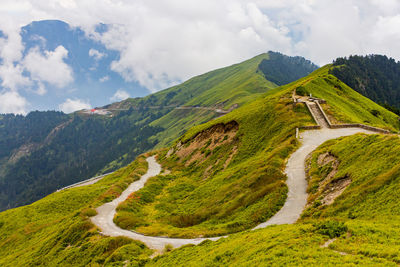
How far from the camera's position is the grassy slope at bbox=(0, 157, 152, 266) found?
28.4 metres

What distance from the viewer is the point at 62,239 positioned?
3700 centimetres

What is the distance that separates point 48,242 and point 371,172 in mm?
44835

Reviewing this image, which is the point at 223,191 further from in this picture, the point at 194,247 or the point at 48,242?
the point at 48,242

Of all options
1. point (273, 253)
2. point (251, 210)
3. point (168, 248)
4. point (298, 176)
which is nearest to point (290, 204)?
point (251, 210)

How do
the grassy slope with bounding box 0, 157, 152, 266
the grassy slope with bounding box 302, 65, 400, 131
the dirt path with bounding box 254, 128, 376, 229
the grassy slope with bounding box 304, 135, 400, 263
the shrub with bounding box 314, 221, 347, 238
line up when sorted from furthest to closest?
the grassy slope with bounding box 302, 65, 400, 131
the grassy slope with bounding box 0, 157, 152, 266
the dirt path with bounding box 254, 128, 376, 229
the shrub with bounding box 314, 221, 347, 238
the grassy slope with bounding box 304, 135, 400, 263

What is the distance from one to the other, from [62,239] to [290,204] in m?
32.0

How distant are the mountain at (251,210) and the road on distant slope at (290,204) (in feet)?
3.20

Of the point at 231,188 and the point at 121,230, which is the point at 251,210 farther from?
the point at 121,230

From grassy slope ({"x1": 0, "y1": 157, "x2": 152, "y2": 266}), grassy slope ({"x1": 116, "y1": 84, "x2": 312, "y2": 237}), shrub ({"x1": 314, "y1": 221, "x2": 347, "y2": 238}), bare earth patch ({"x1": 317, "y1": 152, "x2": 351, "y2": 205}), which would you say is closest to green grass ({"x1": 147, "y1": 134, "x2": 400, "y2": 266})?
shrub ({"x1": 314, "y1": 221, "x2": 347, "y2": 238})

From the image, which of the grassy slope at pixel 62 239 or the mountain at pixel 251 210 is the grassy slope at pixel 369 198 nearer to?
the mountain at pixel 251 210

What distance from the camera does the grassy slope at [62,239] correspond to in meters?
28.4

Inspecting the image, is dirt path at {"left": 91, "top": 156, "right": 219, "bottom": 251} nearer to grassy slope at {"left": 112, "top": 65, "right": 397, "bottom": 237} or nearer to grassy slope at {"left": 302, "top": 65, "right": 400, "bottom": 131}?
grassy slope at {"left": 112, "top": 65, "right": 397, "bottom": 237}

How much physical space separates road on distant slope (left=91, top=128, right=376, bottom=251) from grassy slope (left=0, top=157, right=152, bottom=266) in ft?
5.58

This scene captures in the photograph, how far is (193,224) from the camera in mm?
33594
